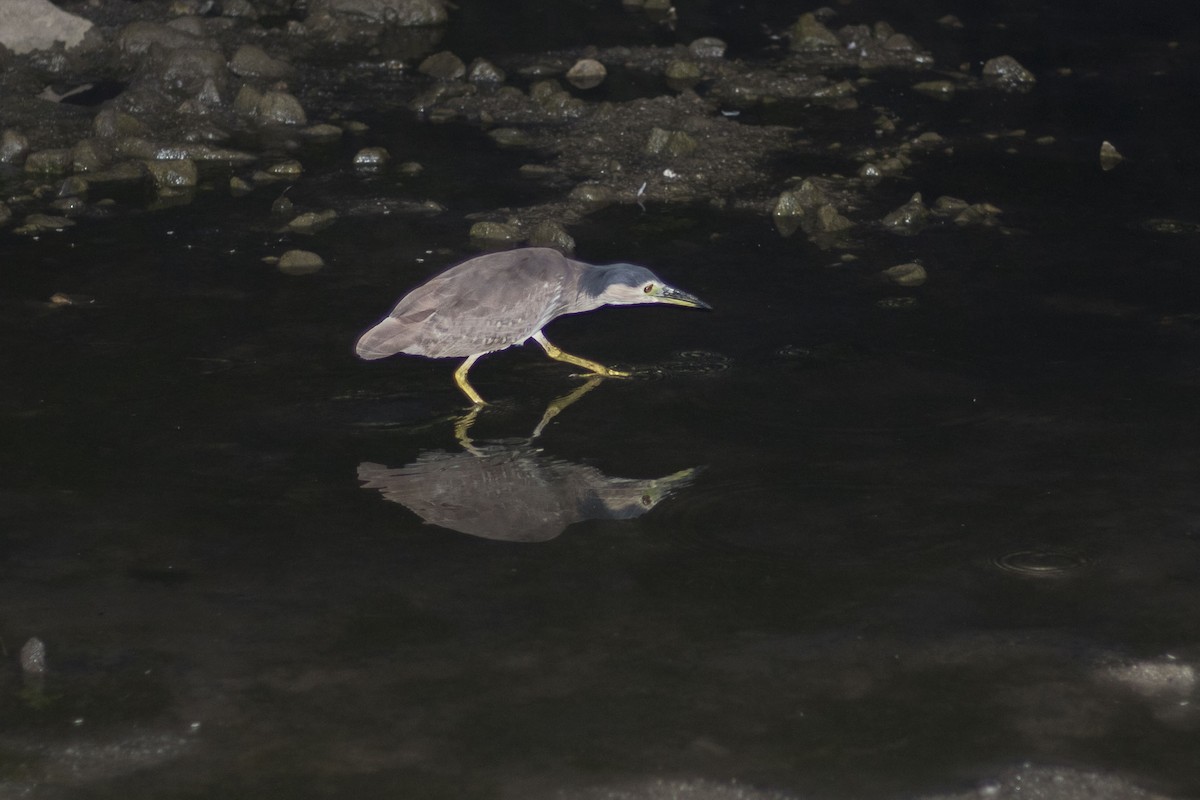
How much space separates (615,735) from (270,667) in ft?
4.03

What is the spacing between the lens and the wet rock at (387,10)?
584 inches

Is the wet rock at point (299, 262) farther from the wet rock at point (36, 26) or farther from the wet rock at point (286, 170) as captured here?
the wet rock at point (36, 26)

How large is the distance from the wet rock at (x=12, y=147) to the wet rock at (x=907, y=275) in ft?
20.9

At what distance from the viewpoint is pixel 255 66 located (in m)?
13.0

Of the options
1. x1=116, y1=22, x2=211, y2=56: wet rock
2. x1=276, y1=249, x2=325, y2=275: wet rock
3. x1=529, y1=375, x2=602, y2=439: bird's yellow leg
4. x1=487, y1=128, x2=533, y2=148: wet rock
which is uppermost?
x1=116, y1=22, x2=211, y2=56: wet rock

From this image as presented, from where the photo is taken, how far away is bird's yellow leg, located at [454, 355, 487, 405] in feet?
22.8

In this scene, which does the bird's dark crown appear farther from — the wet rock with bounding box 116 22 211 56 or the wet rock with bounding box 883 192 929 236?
the wet rock with bounding box 116 22 211 56

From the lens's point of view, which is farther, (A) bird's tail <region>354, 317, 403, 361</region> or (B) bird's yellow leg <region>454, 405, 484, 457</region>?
(A) bird's tail <region>354, 317, 403, 361</region>

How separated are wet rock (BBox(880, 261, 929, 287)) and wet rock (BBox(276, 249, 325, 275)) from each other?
343 centimetres

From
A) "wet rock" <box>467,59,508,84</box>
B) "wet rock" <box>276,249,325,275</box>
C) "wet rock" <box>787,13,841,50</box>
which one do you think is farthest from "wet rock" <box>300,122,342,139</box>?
"wet rock" <box>787,13,841,50</box>

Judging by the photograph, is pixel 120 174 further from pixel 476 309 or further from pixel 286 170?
pixel 476 309

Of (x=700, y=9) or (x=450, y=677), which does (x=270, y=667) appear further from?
(x=700, y=9)

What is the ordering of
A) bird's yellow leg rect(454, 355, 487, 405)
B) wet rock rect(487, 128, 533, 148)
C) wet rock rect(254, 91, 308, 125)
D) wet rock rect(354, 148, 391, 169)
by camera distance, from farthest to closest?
wet rock rect(254, 91, 308, 125) → wet rock rect(487, 128, 533, 148) → wet rock rect(354, 148, 391, 169) → bird's yellow leg rect(454, 355, 487, 405)

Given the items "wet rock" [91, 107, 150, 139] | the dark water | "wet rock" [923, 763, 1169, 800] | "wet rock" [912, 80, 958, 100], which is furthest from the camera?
"wet rock" [912, 80, 958, 100]
